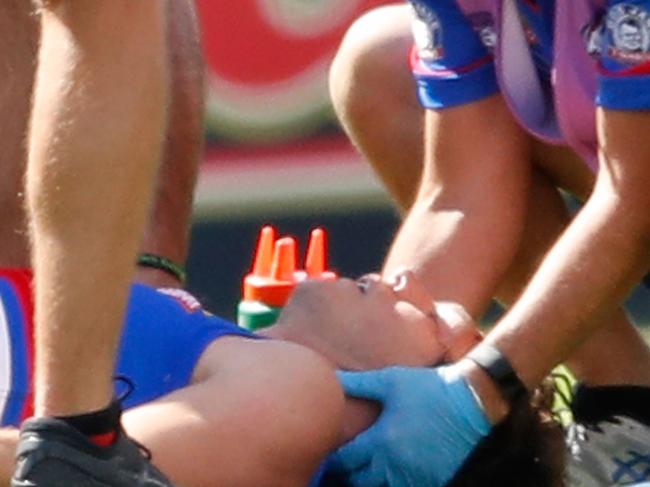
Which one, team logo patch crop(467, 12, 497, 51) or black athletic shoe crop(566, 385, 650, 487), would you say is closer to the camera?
black athletic shoe crop(566, 385, 650, 487)

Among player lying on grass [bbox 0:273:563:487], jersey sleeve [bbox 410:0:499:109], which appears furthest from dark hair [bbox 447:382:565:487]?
jersey sleeve [bbox 410:0:499:109]

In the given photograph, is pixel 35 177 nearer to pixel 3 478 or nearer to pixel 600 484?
pixel 3 478

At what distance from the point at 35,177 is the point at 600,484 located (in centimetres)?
114

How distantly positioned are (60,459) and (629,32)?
105cm

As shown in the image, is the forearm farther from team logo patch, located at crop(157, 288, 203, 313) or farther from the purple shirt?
team logo patch, located at crop(157, 288, 203, 313)

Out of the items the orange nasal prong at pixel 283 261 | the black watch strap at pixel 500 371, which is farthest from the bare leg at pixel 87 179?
the orange nasal prong at pixel 283 261

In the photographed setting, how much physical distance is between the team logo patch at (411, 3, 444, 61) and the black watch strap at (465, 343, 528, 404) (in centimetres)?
63

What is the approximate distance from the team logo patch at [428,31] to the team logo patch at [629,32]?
1.43ft

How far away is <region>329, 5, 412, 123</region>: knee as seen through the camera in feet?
11.5

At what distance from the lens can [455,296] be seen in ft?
10.7

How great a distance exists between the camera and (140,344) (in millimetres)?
2639

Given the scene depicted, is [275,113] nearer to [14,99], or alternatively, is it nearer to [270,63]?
[270,63]

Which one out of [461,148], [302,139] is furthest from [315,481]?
[302,139]

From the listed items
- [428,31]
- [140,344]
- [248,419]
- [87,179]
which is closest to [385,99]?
[428,31]
